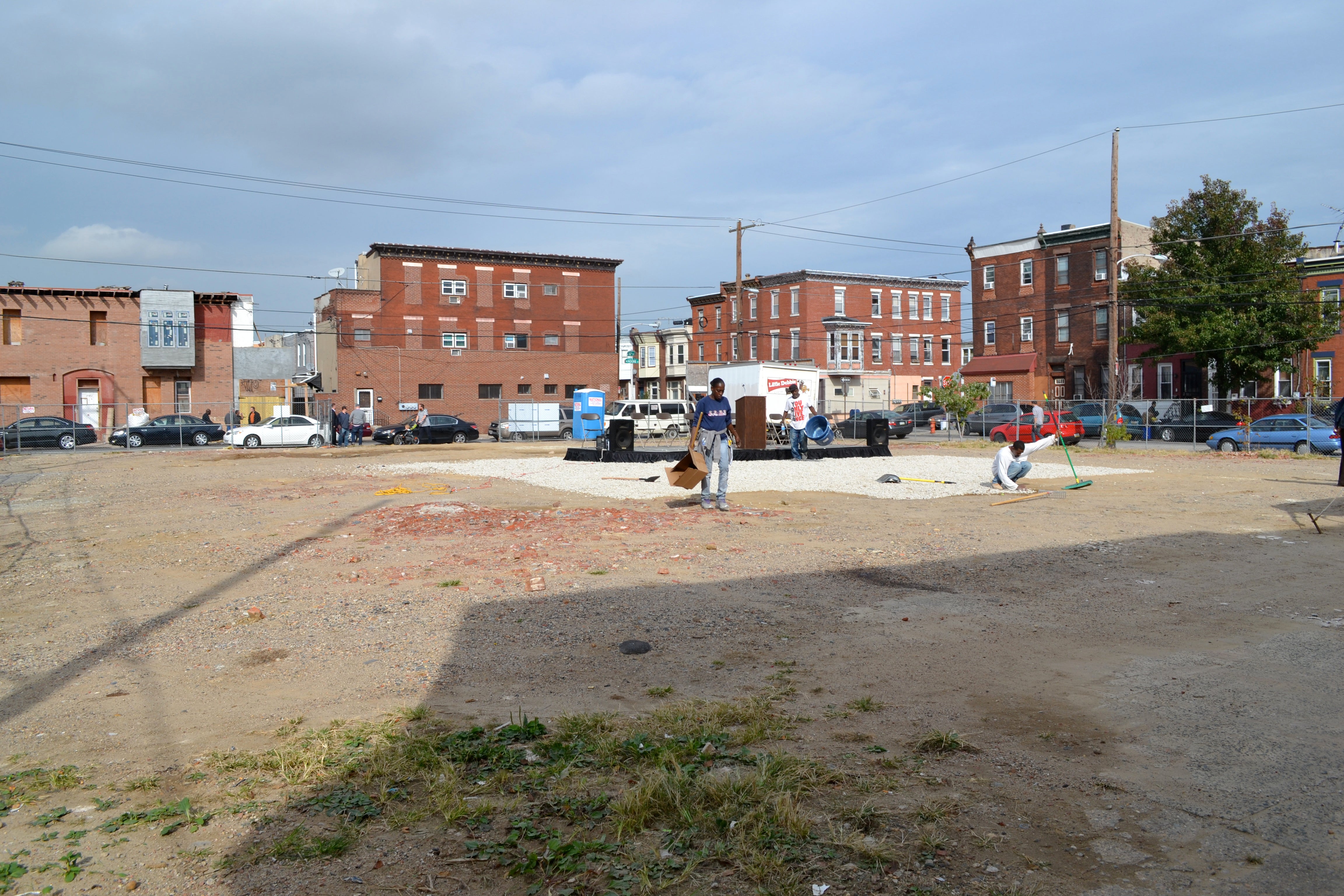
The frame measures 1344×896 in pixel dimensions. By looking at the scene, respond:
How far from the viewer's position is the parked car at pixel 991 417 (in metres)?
39.1

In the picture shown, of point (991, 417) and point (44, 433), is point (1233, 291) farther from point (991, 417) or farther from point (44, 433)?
point (44, 433)

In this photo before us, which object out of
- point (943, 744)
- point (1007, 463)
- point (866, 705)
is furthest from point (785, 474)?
point (943, 744)

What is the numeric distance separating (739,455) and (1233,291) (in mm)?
31674

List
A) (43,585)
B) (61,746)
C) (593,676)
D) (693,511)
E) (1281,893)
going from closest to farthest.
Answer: (1281,893)
(61,746)
(593,676)
(43,585)
(693,511)

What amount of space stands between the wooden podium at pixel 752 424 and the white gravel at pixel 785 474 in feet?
4.38

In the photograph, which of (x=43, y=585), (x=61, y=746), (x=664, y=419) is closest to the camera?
(x=61, y=746)

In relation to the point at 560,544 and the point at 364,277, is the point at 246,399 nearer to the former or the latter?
the point at 364,277

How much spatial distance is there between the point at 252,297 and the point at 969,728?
6022 cm

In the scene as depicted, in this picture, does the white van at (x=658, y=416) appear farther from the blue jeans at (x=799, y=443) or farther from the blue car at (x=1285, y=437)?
the blue car at (x=1285, y=437)

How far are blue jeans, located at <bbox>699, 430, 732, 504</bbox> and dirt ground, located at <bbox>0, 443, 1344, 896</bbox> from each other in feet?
1.97

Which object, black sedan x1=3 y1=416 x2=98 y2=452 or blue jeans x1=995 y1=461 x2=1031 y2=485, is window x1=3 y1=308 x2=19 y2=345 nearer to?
black sedan x1=3 y1=416 x2=98 y2=452

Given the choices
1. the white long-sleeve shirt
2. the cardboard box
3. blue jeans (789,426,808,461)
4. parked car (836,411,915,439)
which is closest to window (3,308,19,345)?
parked car (836,411,915,439)

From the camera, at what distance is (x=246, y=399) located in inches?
→ 2175

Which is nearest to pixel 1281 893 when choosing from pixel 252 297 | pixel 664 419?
pixel 664 419
